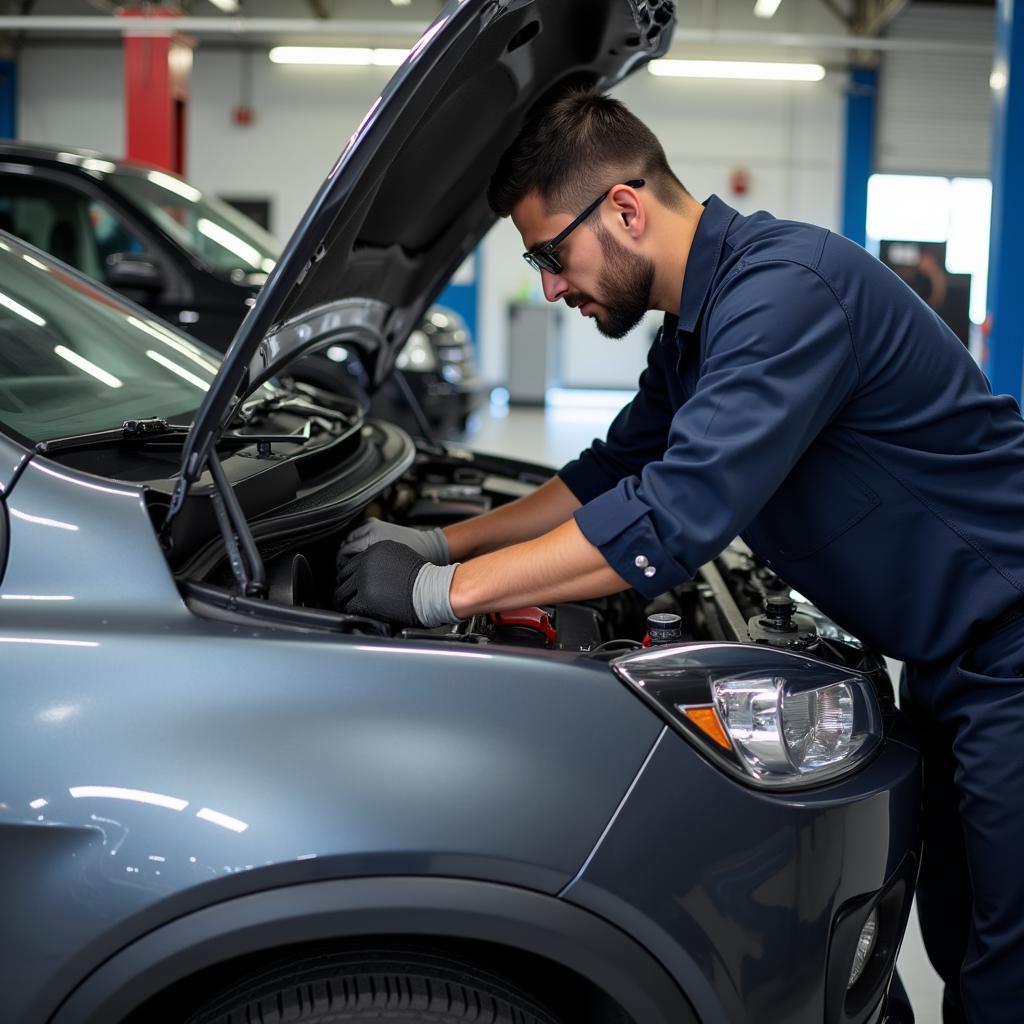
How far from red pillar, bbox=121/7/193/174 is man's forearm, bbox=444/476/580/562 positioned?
340 inches

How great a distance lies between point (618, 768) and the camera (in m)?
1.09

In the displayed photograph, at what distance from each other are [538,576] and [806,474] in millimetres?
383

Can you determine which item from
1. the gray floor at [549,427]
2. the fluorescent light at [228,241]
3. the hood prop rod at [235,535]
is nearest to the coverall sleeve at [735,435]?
the hood prop rod at [235,535]

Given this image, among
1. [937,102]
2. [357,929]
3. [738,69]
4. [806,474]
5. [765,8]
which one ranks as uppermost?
[765,8]

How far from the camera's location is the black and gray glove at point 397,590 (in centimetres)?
138

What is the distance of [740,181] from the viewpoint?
13.5 metres

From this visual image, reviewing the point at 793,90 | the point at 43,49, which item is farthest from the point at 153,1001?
the point at 43,49

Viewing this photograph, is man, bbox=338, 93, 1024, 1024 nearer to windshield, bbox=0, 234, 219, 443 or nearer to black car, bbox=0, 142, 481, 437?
windshield, bbox=0, 234, 219, 443

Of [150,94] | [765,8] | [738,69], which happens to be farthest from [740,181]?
[150,94]

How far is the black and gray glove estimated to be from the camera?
138cm

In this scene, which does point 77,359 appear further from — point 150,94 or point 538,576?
point 150,94

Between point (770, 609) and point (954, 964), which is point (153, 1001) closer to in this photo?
point (770, 609)

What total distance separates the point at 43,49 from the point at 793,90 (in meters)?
9.11

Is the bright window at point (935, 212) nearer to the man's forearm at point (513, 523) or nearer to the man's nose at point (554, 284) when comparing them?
the man's forearm at point (513, 523)
